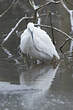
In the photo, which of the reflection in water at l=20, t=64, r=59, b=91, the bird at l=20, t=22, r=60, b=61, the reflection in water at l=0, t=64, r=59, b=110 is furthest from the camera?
the bird at l=20, t=22, r=60, b=61

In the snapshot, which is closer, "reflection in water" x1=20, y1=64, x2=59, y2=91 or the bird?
"reflection in water" x1=20, y1=64, x2=59, y2=91

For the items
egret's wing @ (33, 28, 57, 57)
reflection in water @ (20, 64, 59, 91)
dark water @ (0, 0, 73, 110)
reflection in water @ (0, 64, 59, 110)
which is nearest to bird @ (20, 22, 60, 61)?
egret's wing @ (33, 28, 57, 57)

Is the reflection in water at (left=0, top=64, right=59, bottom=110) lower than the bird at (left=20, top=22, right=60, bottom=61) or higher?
higher

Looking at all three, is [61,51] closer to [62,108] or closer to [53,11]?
[62,108]

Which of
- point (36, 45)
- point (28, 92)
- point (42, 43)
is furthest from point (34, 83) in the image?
point (42, 43)

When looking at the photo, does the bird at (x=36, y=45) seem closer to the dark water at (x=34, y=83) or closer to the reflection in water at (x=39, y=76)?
the dark water at (x=34, y=83)

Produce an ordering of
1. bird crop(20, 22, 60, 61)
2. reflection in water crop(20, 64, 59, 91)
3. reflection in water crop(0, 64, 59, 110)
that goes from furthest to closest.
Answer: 1. bird crop(20, 22, 60, 61)
2. reflection in water crop(20, 64, 59, 91)
3. reflection in water crop(0, 64, 59, 110)

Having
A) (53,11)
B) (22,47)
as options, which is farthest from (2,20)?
(22,47)

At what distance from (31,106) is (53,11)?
605 inches

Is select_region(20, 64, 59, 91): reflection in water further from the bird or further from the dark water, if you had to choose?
the bird

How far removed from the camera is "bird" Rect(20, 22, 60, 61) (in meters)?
10.1

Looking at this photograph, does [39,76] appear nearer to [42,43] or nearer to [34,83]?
[34,83]

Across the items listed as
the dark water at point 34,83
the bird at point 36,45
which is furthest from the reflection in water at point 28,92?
the bird at point 36,45

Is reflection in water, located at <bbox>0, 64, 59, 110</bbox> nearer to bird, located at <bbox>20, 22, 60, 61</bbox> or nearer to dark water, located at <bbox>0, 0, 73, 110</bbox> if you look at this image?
dark water, located at <bbox>0, 0, 73, 110</bbox>
